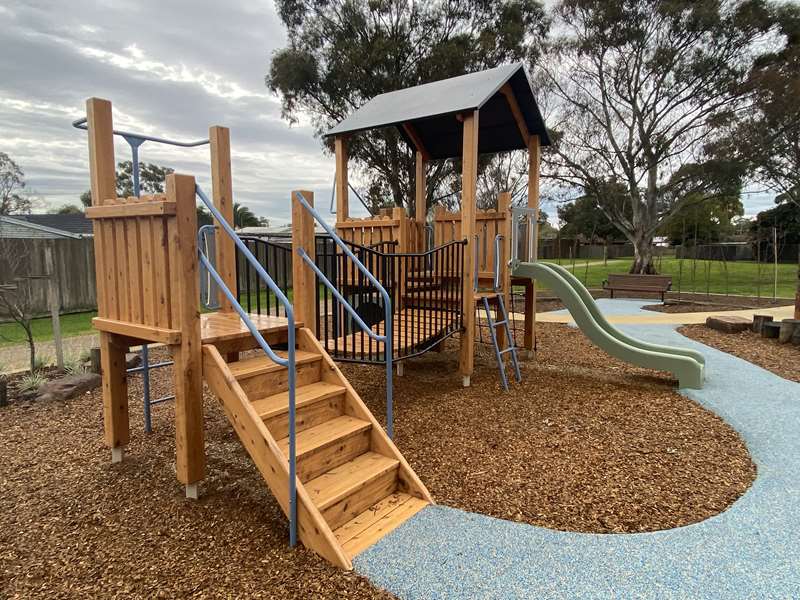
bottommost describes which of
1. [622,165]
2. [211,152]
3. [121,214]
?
[121,214]

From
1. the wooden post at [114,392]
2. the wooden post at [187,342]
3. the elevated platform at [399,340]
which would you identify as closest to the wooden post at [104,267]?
the wooden post at [114,392]

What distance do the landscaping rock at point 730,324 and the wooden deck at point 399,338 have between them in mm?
6209

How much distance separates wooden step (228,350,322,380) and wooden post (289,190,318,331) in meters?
0.39

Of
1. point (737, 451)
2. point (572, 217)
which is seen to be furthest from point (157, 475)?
point (572, 217)

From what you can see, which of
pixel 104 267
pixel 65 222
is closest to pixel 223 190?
pixel 104 267

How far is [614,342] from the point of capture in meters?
5.83

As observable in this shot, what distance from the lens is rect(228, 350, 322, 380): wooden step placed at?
3049 mm

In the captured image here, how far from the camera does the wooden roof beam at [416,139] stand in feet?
25.5

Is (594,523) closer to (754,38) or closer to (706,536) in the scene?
(706,536)

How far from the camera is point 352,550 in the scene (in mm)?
2408

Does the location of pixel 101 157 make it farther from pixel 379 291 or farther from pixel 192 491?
pixel 192 491

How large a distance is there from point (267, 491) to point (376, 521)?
0.87 metres

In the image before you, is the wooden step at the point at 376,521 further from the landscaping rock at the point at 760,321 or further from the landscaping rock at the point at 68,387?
the landscaping rock at the point at 760,321

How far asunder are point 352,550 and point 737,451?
124 inches
